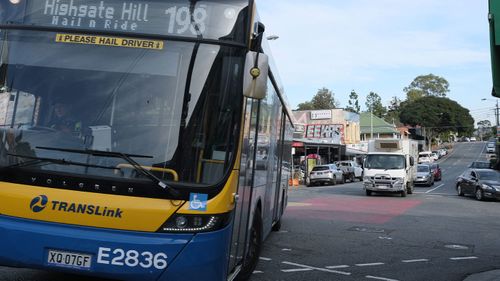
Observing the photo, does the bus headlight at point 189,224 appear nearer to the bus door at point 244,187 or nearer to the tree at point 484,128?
the bus door at point 244,187

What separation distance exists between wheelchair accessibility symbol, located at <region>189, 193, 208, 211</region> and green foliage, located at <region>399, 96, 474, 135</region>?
103m

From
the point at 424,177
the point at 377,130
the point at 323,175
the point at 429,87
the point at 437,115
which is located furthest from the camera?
the point at 429,87

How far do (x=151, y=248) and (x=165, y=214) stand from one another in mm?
298

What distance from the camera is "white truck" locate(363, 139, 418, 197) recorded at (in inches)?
926

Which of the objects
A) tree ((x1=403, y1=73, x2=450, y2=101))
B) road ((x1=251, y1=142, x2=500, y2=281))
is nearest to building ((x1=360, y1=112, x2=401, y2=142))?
tree ((x1=403, y1=73, x2=450, y2=101))

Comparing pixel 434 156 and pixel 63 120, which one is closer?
pixel 63 120

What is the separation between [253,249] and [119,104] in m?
3.09

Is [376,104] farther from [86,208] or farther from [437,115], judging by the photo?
[86,208]

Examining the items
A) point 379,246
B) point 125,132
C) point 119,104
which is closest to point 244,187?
point 125,132

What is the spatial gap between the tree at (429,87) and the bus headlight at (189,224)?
127199 mm

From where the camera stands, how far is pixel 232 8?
4664 mm

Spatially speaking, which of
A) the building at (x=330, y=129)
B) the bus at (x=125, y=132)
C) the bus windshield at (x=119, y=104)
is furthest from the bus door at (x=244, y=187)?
the building at (x=330, y=129)

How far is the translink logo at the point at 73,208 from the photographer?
422cm

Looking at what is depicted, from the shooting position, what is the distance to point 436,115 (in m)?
100
